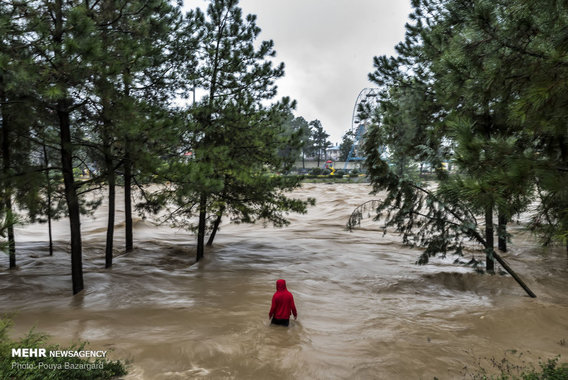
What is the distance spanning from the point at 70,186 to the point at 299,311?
237 inches

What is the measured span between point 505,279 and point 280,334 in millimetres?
7146

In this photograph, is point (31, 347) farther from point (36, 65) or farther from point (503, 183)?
point (503, 183)

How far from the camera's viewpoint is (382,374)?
16.0ft

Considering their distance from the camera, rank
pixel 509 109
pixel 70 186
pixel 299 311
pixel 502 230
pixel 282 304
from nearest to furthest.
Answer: pixel 509 109, pixel 282 304, pixel 299 311, pixel 70 186, pixel 502 230

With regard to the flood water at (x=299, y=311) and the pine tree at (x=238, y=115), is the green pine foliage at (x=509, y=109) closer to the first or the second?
the flood water at (x=299, y=311)

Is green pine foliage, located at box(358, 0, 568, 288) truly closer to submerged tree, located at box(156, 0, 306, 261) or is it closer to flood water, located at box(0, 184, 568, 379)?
flood water, located at box(0, 184, 568, 379)

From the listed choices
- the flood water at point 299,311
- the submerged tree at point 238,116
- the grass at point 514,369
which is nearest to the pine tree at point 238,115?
the submerged tree at point 238,116

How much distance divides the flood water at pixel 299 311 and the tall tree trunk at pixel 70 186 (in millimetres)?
658

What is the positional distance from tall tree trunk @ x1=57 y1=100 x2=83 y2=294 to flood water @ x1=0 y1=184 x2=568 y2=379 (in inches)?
25.9

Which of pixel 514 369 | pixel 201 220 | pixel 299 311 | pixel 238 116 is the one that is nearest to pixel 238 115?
pixel 238 116

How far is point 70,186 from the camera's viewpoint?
7961 mm

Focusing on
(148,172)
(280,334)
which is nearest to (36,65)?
(148,172)

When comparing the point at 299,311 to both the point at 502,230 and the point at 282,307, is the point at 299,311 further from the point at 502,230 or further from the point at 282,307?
the point at 502,230

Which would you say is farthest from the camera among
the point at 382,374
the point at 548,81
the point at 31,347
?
the point at 382,374
